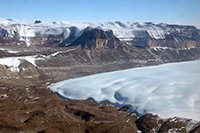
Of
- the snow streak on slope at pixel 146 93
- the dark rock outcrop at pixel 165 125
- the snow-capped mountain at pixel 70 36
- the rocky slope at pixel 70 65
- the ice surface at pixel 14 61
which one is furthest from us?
the snow-capped mountain at pixel 70 36

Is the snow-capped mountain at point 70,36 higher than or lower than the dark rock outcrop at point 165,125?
higher

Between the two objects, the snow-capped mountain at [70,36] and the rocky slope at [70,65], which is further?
the snow-capped mountain at [70,36]

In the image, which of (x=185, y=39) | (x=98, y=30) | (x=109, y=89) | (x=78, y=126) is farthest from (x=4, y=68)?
(x=185, y=39)

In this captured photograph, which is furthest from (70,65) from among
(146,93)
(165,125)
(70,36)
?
(165,125)

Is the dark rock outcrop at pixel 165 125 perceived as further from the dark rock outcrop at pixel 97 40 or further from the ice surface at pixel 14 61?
the dark rock outcrop at pixel 97 40

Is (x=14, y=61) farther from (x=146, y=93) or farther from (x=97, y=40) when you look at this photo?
(x=97, y=40)

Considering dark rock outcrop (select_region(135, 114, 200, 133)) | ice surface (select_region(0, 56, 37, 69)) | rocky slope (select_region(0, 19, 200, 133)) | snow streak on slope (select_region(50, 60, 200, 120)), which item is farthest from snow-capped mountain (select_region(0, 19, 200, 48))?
dark rock outcrop (select_region(135, 114, 200, 133))

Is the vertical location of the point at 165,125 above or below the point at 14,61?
below

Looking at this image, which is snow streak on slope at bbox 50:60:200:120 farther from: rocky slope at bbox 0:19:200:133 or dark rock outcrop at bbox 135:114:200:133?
rocky slope at bbox 0:19:200:133

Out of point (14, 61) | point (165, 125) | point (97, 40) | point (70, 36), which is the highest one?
point (70, 36)

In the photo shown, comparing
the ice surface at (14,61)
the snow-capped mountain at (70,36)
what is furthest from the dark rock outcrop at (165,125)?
the snow-capped mountain at (70,36)

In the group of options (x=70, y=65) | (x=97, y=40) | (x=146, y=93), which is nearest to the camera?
(x=146, y=93)
